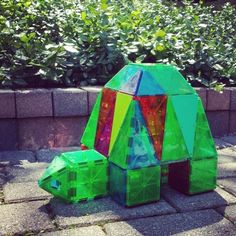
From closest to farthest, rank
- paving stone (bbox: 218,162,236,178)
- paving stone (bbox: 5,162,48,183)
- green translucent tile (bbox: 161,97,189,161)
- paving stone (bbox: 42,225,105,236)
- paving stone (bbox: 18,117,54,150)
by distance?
paving stone (bbox: 42,225,105,236) → green translucent tile (bbox: 161,97,189,161) → paving stone (bbox: 5,162,48,183) → paving stone (bbox: 218,162,236,178) → paving stone (bbox: 18,117,54,150)

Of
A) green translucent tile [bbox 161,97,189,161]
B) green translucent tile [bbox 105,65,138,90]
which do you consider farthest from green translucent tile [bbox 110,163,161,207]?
green translucent tile [bbox 105,65,138,90]

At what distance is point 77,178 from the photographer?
210cm

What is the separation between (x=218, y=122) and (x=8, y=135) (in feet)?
6.14

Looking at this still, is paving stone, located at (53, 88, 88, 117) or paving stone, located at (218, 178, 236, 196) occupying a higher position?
paving stone, located at (53, 88, 88, 117)

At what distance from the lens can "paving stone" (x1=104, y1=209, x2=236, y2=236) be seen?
6.12ft

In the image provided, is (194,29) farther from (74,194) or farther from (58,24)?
(74,194)

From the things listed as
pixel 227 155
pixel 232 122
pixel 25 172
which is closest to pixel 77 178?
pixel 25 172

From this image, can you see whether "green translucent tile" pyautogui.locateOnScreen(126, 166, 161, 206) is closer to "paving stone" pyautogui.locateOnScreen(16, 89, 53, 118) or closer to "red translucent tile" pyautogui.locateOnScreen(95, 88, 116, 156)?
"red translucent tile" pyautogui.locateOnScreen(95, 88, 116, 156)

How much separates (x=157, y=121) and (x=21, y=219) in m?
0.88

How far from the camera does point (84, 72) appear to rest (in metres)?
3.57

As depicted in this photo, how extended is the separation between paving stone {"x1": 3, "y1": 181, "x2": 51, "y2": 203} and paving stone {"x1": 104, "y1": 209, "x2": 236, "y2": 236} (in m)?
0.54

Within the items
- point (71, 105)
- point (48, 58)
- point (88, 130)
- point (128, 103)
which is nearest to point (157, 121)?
point (128, 103)

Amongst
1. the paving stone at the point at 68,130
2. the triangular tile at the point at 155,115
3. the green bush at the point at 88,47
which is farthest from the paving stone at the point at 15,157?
the triangular tile at the point at 155,115

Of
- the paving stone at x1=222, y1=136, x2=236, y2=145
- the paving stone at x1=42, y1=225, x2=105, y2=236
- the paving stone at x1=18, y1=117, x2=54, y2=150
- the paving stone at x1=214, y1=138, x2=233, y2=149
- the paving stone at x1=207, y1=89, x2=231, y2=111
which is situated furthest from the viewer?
the paving stone at x1=207, y1=89, x2=231, y2=111
